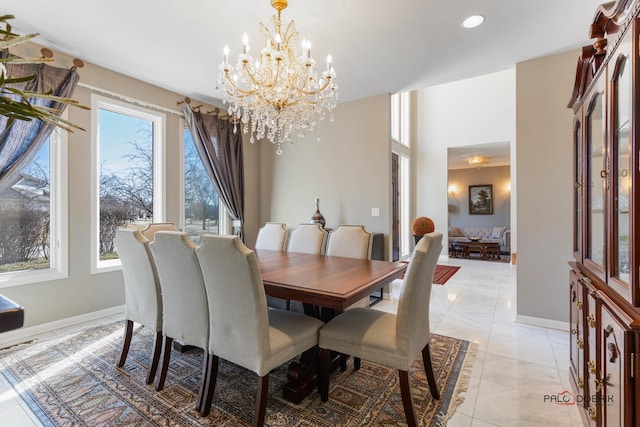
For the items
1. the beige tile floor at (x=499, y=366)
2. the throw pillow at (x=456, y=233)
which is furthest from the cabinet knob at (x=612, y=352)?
the throw pillow at (x=456, y=233)

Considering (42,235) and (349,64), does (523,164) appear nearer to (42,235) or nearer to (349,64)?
(349,64)

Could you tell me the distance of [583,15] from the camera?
245 cm

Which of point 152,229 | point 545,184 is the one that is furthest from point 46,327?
point 545,184

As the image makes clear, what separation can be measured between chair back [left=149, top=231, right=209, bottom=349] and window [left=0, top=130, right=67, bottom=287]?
6.06ft

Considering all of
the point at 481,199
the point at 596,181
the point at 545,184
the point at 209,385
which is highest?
the point at 481,199

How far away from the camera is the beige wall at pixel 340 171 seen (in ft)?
13.5

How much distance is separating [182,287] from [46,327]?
214cm

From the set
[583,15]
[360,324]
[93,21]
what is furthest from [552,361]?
[93,21]

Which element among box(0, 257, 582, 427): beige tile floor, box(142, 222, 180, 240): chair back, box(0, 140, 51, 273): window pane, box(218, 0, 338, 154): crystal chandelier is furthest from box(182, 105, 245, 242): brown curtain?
box(0, 257, 582, 427): beige tile floor

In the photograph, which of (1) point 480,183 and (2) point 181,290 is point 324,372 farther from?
(1) point 480,183

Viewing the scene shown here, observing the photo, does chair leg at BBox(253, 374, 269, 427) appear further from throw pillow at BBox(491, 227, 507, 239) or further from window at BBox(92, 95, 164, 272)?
throw pillow at BBox(491, 227, 507, 239)

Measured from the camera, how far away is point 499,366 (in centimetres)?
229

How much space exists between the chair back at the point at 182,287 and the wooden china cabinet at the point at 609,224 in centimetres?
189

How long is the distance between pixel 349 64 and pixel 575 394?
3299mm
